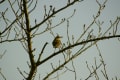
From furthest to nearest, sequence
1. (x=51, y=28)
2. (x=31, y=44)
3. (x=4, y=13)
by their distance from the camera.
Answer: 1. (x=4, y=13)
2. (x=51, y=28)
3. (x=31, y=44)

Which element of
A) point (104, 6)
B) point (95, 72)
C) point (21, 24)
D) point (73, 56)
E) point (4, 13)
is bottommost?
point (95, 72)

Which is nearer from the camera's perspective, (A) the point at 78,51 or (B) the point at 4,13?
(A) the point at 78,51

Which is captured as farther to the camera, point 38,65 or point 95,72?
point 95,72

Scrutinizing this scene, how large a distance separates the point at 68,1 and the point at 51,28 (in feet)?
2.35

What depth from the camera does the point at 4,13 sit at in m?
→ 3.92

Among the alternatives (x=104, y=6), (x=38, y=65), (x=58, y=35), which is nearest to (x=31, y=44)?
(x=38, y=65)

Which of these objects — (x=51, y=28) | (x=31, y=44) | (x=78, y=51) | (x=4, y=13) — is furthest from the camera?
(x=4, y=13)

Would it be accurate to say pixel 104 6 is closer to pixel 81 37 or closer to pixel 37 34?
pixel 81 37

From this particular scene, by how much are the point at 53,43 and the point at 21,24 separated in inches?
24.0

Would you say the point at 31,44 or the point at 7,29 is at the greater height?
the point at 7,29

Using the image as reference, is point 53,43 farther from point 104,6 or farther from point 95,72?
point 104,6

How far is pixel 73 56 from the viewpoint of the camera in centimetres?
333

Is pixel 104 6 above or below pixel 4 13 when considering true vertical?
below

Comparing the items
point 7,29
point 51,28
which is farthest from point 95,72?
point 7,29
